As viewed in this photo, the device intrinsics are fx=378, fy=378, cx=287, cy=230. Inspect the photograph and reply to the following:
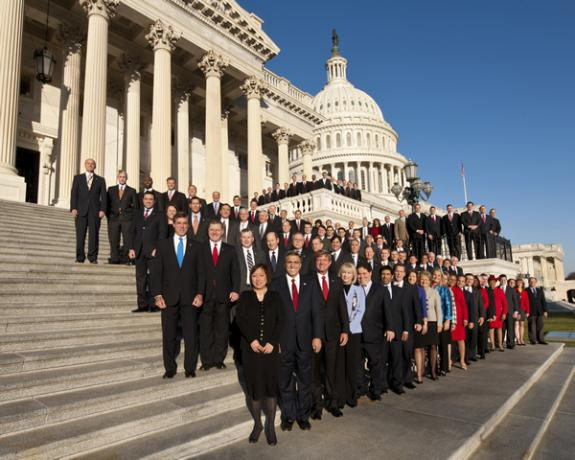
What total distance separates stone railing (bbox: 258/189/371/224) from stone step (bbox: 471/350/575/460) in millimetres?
12976

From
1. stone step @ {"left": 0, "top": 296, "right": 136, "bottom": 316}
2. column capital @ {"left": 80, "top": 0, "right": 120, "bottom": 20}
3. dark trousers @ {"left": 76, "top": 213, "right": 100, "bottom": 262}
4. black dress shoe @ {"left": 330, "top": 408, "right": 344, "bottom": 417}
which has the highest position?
column capital @ {"left": 80, "top": 0, "right": 120, "bottom": 20}

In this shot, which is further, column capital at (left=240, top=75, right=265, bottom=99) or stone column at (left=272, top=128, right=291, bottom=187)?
stone column at (left=272, top=128, right=291, bottom=187)

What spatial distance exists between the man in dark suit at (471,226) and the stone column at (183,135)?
14538 millimetres

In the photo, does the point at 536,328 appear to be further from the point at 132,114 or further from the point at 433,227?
the point at 132,114

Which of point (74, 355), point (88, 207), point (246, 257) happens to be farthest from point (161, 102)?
point (74, 355)

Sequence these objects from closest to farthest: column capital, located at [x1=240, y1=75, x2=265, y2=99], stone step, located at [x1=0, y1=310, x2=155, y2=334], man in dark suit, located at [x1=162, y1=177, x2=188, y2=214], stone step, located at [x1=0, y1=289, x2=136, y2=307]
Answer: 1. stone step, located at [x1=0, y1=310, x2=155, y2=334]
2. stone step, located at [x1=0, y1=289, x2=136, y2=307]
3. man in dark suit, located at [x1=162, y1=177, x2=188, y2=214]
4. column capital, located at [x1=240, y1=75, x2=265, y2=99]

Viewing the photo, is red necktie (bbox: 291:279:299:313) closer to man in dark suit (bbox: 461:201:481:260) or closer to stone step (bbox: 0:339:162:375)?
stone step (bbox: 0:339:162:375)

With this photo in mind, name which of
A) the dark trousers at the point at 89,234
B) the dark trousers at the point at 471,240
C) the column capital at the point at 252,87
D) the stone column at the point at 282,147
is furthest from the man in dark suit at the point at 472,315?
the stone column at the point at 282,147

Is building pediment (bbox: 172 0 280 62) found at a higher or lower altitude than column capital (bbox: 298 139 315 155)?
higher

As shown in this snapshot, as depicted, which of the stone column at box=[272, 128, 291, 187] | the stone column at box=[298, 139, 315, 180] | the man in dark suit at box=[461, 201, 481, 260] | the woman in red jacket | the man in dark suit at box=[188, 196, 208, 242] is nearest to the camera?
the man in dark suit at box=[188, 196, 208, 242]

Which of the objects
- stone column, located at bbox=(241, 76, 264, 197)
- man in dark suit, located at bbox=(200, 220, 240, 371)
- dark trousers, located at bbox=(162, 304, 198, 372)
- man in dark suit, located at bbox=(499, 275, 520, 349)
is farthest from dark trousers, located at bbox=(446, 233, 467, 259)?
stone column, located at bbox=(241, 76, 264, 197)

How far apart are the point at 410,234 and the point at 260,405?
12.6 meters

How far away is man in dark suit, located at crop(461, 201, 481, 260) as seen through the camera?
566 inches

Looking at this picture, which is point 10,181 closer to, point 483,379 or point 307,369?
point 307,369
